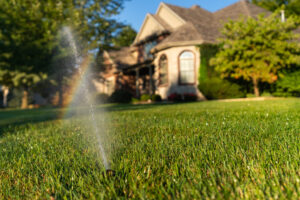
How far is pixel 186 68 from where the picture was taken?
18391 mm

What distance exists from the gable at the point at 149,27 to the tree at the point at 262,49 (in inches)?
345

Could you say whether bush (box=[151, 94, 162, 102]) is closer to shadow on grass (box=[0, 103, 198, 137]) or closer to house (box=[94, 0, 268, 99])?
house (box=[94, 0, 268, 99])

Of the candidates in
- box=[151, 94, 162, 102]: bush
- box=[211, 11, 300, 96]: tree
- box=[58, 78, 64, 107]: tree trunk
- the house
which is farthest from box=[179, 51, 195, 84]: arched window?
box=[58, 78, 64, 107]: tree trunk

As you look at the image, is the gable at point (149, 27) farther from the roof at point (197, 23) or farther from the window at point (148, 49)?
the window at point (148, 49)

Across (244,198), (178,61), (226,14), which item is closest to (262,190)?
(244,198)

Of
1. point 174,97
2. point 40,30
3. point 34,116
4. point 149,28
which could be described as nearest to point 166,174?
point 34,116

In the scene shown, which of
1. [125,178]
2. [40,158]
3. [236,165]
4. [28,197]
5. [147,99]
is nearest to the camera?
[28,197]

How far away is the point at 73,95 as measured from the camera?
1242 inches

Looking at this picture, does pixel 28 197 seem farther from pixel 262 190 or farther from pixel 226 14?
pixel 226 14

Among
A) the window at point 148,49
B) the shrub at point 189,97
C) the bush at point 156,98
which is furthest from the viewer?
the window at point 148,49

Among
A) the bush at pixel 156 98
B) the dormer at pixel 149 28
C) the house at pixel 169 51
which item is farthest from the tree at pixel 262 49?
the dormer at pixel 149 28

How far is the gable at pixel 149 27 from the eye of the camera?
22.2 meters

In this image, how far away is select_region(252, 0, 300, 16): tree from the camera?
29675mm

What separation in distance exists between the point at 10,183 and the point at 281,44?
15261 mm
